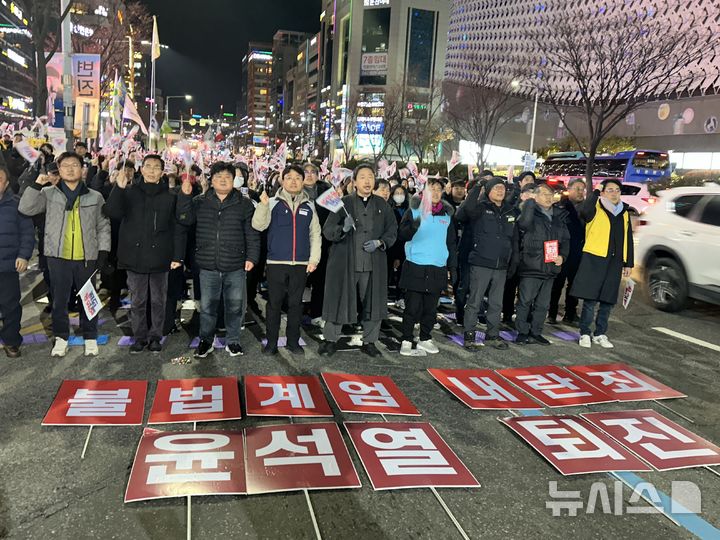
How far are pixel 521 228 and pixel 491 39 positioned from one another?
7279 cm

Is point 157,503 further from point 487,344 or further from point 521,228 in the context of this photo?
point 521,228

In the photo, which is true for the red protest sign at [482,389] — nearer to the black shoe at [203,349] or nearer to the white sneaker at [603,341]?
the white sneaker at [603,341]

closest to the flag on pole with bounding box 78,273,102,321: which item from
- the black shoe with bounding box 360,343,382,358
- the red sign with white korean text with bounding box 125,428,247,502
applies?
the red sign with white korean text with bounding box 125,428,247,502

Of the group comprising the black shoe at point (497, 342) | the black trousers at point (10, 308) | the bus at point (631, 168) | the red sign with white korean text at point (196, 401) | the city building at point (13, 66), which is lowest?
the red sign with white korean text at point (196, 401)

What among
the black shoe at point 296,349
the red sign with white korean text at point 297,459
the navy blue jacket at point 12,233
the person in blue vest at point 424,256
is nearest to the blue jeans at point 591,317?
the person in blue vest at point 424,256

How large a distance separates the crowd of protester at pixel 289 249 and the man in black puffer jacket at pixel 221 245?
0.04 feet

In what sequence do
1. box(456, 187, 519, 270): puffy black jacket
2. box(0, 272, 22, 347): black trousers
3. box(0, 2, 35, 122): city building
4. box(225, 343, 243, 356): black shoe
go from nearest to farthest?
1. box(0, 272, 22, 347): black trousers
2. box(225, 343, 243, 356): black shoe
3. box(456, 187, 519, 270): puffy black jacket
4. box(0, 2, 35, 122): city building

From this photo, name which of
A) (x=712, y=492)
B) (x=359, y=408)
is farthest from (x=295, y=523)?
(x=712, y=492)

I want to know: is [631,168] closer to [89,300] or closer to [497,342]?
[497,342]

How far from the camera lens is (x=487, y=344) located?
240 inches

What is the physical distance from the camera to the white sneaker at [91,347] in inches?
201

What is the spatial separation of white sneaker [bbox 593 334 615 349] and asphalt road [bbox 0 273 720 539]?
0.86m

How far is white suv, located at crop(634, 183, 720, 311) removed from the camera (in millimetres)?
7211

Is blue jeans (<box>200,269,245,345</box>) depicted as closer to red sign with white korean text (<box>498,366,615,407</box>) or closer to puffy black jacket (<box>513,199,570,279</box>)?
red sign with white korean text (<box>498,366,615,407</box>)
